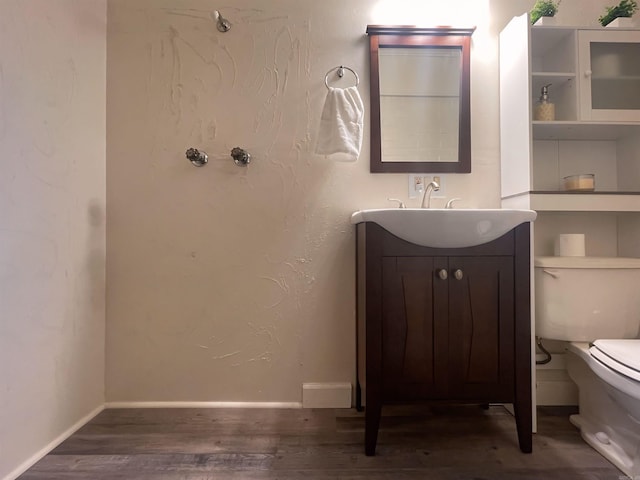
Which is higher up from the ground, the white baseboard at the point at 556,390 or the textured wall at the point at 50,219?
the textured wall at the point at 50,219

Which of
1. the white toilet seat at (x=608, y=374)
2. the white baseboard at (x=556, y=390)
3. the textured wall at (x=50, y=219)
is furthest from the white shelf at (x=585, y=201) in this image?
the textured wall at (x=50, y=219)

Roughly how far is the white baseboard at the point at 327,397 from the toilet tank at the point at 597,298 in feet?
2.95

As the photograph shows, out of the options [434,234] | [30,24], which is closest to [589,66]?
[434,234]

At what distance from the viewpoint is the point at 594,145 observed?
149cm

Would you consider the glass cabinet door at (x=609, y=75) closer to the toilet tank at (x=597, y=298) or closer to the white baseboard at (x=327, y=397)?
the toilet tank at (x=597, y=298)

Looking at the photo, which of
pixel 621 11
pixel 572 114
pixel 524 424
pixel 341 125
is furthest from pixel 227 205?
pixel 621 11

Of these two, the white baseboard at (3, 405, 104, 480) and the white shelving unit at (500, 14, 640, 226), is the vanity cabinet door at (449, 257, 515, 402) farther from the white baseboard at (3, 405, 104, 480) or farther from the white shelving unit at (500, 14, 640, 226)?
the white baseboard at (3, 405, 104, 480)

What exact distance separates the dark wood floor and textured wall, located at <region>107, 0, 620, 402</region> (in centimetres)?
15

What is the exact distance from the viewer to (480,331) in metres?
1.08

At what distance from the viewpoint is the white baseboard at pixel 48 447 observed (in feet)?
3.31

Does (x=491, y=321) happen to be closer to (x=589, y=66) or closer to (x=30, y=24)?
(x=589, y=66)

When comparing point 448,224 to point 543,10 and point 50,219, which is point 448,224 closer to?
point 543,10

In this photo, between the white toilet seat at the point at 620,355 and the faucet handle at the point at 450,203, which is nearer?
the white toilet seat at the point at 620,355

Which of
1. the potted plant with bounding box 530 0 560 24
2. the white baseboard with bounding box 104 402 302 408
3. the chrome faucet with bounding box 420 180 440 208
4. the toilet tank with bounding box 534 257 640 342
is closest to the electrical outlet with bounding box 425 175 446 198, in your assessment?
the chrome faucet with bounding box 420 180 440 208
